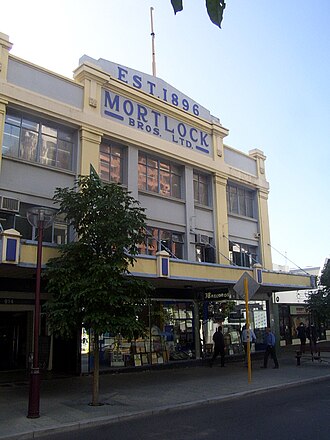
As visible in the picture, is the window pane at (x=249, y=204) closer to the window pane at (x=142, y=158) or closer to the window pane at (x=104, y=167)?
the window pane at (x=142, y=158)

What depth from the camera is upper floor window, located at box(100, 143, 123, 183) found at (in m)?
18.3

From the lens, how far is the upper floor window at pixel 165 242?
62.2 feet

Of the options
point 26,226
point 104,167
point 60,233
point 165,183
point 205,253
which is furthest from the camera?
point 205,253

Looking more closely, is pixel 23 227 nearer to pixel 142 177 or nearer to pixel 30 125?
pixel 30 125

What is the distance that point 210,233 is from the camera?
21703mm

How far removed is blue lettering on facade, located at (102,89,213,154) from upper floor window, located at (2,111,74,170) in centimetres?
224

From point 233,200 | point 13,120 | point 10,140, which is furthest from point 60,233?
point 233,200

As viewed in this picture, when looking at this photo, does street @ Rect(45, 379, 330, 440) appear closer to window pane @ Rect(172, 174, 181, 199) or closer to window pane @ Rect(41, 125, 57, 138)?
window pane @ Rect(41, 125, 57, 138)

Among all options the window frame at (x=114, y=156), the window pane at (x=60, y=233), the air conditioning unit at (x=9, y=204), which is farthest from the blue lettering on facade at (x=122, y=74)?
the air conditioning unit at (x=9, y=204)

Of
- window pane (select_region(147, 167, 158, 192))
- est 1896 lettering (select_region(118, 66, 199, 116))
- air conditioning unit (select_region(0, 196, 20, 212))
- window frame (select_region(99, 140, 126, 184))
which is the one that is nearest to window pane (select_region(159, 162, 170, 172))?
window pane (select_region(147, 167, 158, 192))

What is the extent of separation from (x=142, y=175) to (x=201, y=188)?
12.9ft

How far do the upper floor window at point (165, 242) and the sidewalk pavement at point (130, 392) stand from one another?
15.8 ft

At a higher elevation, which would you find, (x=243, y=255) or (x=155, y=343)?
(x=243, y=255)

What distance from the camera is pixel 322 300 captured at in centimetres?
2230
